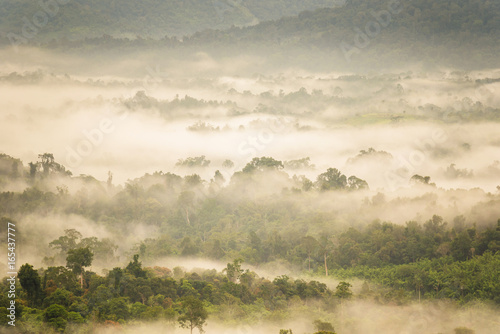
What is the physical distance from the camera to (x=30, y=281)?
3884 cm

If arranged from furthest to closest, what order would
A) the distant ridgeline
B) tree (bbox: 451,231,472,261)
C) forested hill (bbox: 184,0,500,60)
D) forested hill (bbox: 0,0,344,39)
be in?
forested hill (bbox: 0,0,344,39) < the distant ridgeline < forested hill (bbox: 184,0,500,60) < tree (bbox: 451,231,472,261)

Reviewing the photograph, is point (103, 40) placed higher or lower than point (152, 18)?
lower

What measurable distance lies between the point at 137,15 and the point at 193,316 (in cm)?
14160

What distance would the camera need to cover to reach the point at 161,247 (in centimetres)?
6034

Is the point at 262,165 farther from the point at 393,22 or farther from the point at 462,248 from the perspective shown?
the point at 393,22

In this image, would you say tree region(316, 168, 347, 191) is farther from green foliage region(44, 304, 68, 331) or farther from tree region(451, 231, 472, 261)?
green foliage region(44, 304, 68, 331)

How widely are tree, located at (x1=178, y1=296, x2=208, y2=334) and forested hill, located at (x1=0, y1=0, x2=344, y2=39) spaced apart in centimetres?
11559

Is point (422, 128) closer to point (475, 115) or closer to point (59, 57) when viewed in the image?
point (475, 115)

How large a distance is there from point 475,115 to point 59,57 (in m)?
82.9

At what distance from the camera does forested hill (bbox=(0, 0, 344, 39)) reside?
14600 centimetres

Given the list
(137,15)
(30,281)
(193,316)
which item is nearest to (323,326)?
(193,316)

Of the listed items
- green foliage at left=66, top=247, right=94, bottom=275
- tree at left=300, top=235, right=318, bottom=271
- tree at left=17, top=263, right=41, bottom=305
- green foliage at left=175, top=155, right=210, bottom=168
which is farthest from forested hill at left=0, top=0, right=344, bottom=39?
tree at left=17, top=263, right=41, bottom=305

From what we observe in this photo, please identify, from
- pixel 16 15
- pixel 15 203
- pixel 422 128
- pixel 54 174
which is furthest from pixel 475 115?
pixel 16 15

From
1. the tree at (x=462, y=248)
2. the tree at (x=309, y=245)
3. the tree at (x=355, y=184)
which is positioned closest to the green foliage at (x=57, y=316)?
the tree at (x=309, y=245)
